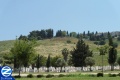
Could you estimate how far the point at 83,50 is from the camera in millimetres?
109375

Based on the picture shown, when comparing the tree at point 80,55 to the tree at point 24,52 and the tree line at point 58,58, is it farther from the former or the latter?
the tree at point 24,52

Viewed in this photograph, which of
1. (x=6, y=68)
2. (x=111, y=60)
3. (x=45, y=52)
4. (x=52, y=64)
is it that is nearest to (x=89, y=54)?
(x=111, y=60)

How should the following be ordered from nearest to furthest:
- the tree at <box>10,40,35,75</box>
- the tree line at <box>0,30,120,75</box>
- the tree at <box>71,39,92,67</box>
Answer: the tree at <box>10,40,35,75</box> < the tree line at <box>0,30,120,75</box> < the tree at <box>71,39,92,67</box>

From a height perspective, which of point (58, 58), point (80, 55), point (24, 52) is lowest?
point (58, 58)

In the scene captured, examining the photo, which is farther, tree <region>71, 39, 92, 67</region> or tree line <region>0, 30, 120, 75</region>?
tree <region>71, 39, 92, 67</region>

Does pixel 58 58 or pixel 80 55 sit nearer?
pixel 80 55

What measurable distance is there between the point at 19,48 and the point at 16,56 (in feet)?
5.81

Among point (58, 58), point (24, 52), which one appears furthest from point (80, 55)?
point (24, 52)

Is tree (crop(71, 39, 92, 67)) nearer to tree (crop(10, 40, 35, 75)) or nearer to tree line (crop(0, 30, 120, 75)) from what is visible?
tree line (crop(0, 30, 120, 75))

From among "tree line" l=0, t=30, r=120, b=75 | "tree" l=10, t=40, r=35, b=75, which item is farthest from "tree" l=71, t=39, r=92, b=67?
"tree" l=10, t=40, r=35, b=75

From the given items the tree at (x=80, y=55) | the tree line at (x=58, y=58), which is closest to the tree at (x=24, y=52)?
the tree line at (x=58, y=58)

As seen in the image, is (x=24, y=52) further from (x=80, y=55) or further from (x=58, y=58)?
(x=58, y=58)

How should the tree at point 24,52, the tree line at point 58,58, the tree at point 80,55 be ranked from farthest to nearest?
1. the tree at point 80,55
2. the tree line at point 58,58
3. the tree at point 24,52

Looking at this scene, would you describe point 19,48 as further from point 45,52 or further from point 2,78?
point 45,52
